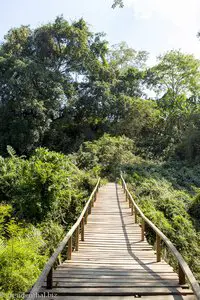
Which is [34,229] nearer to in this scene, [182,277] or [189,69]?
[182,277]

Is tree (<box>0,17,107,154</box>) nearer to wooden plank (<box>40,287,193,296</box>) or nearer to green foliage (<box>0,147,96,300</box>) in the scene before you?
green foliage (<box>0,147,96,300</box>)

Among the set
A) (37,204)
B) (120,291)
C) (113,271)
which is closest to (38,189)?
(37,204)

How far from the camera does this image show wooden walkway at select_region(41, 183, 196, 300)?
13.3ft

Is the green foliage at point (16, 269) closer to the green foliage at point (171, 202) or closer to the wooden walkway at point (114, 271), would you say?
the wooden walkway at point (114, 271)

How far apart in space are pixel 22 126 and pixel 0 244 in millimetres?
17193

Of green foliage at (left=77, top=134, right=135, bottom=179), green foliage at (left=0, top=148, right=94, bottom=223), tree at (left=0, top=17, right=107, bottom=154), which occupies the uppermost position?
tree at (left=0, top=17, right=107, bottom=154)

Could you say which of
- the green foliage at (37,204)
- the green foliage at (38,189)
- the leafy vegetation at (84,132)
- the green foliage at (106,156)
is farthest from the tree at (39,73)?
the green foliage at (38,189)

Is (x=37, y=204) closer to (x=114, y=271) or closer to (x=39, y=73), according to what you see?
(x=114, y=271)

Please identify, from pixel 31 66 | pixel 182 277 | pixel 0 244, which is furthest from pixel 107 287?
pixel 31 66

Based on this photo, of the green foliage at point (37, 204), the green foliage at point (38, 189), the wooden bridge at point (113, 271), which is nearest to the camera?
the wooden bridge at point (113, 271)

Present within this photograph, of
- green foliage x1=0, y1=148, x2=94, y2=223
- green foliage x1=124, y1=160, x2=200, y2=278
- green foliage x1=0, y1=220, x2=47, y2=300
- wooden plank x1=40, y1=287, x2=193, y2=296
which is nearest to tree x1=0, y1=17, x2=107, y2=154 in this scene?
green foliage x1=124, y1=160, x2=200, y2=278

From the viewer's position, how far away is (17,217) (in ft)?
30.2

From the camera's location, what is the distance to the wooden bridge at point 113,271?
4012mm

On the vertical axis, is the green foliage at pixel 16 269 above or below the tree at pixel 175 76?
below
